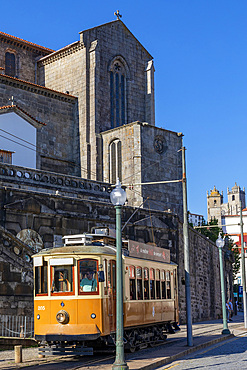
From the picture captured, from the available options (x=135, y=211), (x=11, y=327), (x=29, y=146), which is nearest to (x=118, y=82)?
(x=29, y=146)

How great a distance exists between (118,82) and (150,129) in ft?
22.7

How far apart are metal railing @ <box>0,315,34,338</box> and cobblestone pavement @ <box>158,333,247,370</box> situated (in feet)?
18.6

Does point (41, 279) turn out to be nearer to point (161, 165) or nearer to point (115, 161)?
point (115, 161)

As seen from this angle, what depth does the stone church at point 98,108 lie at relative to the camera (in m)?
39.6

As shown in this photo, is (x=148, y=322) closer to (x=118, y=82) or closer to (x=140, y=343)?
(x=140, y=343)

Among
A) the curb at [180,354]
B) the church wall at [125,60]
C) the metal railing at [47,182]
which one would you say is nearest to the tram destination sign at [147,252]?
the curb at [180,354]

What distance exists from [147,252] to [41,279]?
4.05 metres

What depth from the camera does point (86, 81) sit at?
140ft

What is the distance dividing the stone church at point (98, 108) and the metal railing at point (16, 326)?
63.5 feet

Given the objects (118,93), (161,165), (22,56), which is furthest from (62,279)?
(22,56)

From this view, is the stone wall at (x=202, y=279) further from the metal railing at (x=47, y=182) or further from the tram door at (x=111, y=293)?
the tram door at (x=111, y=293)

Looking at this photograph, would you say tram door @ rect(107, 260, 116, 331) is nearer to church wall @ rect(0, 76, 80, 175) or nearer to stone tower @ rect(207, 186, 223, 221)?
church wall @ rect(0, 76, 80, 175)

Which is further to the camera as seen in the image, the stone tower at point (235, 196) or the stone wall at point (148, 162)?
the stone tower at point (235, 196)

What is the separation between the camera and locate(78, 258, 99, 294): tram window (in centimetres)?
1385
